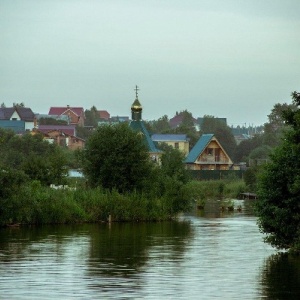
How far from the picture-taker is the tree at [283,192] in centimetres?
3725

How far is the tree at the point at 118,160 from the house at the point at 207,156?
5851 centimetres

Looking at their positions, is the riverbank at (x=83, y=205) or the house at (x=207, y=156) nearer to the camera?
the riverbank at (x=83, y=205)

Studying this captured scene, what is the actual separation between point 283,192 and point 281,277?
5.41 metres

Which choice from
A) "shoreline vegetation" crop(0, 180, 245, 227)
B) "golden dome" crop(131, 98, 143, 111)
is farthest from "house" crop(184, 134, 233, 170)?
"shoreline vegetation" crop(0, 180, 245, 227)

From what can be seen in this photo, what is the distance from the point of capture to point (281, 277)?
33312 mm

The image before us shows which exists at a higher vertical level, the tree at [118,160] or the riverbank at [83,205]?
the tree at [118,160]

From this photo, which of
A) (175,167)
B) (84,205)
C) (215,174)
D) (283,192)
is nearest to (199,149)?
(215,174)

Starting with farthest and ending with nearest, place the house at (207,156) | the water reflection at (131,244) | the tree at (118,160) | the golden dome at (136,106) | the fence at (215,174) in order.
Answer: the house at (207,156), the fence at (215,174), the golden dome at (136,106), the tree at (118,160), the water reflection at (131,244)

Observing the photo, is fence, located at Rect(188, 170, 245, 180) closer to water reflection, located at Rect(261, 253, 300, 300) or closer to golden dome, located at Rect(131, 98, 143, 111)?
golden dome, located at Rect(131, 98, 143, 111)

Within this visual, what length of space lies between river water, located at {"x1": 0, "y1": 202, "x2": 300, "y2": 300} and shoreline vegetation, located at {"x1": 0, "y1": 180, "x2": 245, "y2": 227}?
4.52 feet

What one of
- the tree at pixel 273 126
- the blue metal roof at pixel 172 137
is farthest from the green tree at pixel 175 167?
the tree at pixel 273 126

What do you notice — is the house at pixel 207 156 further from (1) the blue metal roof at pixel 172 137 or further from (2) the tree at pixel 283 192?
(2) the tree at pixel 283 192

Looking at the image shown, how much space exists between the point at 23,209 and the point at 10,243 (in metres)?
10.0

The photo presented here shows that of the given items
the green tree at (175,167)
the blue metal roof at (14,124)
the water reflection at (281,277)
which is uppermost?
the blue metal roof at (14,124)
